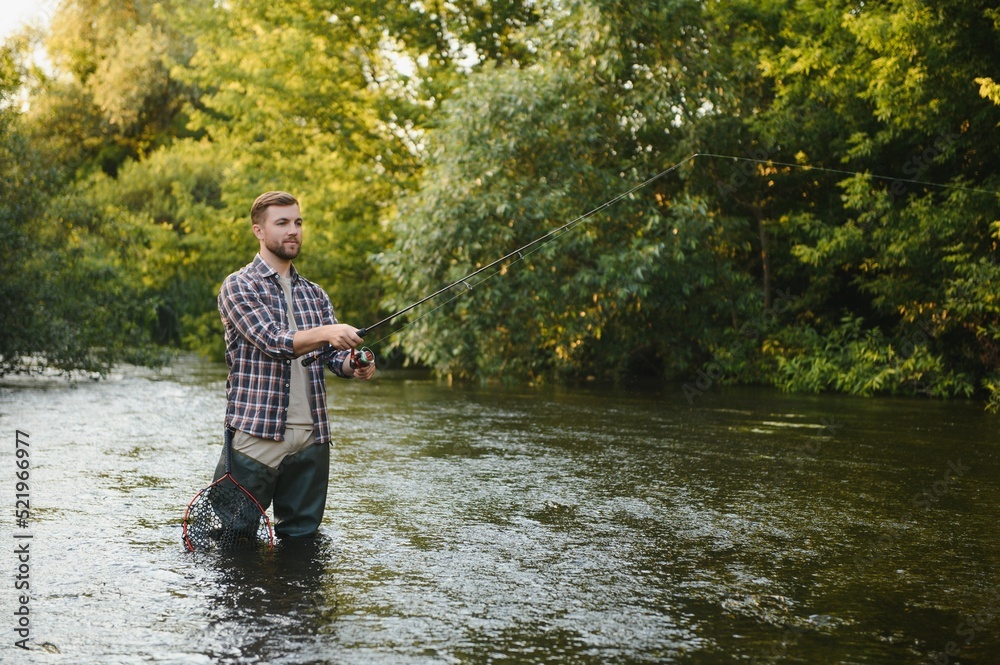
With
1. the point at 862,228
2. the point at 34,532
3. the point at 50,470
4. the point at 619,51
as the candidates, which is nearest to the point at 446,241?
the point at 619,51

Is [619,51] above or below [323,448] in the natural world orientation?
above

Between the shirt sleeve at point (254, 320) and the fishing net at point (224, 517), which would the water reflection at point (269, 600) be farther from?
the shirt sleeve at point (254, 320)

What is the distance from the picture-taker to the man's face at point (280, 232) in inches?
222

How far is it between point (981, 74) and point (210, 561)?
47.7ft

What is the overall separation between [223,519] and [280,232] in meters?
1.42

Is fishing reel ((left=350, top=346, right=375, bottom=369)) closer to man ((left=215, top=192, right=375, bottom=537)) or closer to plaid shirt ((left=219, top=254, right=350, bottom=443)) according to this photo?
man ((left=215, top=192, right=375, bottom=537))

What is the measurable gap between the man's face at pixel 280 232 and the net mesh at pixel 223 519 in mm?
1143

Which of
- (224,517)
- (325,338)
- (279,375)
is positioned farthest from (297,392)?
(224,517)

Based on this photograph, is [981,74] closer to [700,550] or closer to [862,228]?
[862,228]

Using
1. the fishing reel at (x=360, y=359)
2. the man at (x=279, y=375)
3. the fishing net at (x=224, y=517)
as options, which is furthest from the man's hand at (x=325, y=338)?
the fishing net at (x=224, y=517)

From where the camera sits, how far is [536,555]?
18.0ft

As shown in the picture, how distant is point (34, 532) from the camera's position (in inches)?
234

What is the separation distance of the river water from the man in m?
0.32

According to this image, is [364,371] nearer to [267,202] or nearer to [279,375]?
[279,375]
